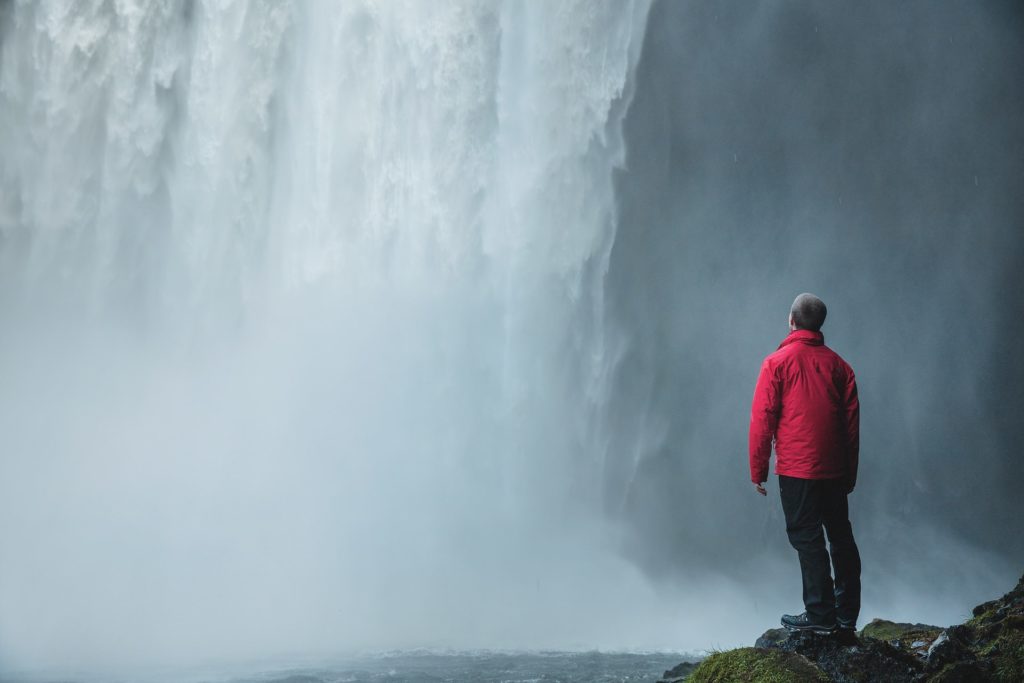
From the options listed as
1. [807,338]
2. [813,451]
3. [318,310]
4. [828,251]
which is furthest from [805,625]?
[828,251]

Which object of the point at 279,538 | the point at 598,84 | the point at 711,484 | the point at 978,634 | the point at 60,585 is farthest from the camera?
the point at 711,484

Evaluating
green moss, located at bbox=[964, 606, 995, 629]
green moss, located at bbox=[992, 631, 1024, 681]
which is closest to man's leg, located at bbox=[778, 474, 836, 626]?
green moss, located at bbox=[992, 631, 1024, 681]

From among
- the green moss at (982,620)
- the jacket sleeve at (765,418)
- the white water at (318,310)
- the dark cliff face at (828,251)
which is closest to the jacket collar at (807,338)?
the jacket sleeve at (765,418)

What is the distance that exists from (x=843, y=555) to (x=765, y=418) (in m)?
0.72

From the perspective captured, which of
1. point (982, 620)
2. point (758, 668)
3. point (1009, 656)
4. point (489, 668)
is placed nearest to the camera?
point (758, 668)

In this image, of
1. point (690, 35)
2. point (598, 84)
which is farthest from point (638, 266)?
point (690, 35)

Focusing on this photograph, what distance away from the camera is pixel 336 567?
15.2m

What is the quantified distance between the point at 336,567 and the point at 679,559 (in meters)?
7.30

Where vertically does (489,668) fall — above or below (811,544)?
below

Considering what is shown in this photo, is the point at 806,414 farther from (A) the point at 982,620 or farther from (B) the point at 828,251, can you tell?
(B) the point at 828,251

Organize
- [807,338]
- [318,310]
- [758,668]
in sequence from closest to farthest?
[758,668]
[807,338]
[318,310]

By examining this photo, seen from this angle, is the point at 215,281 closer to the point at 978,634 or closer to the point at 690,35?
the point at 690,35

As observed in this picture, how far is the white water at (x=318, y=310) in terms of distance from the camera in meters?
15.5

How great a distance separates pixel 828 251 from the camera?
18953 millimetres
